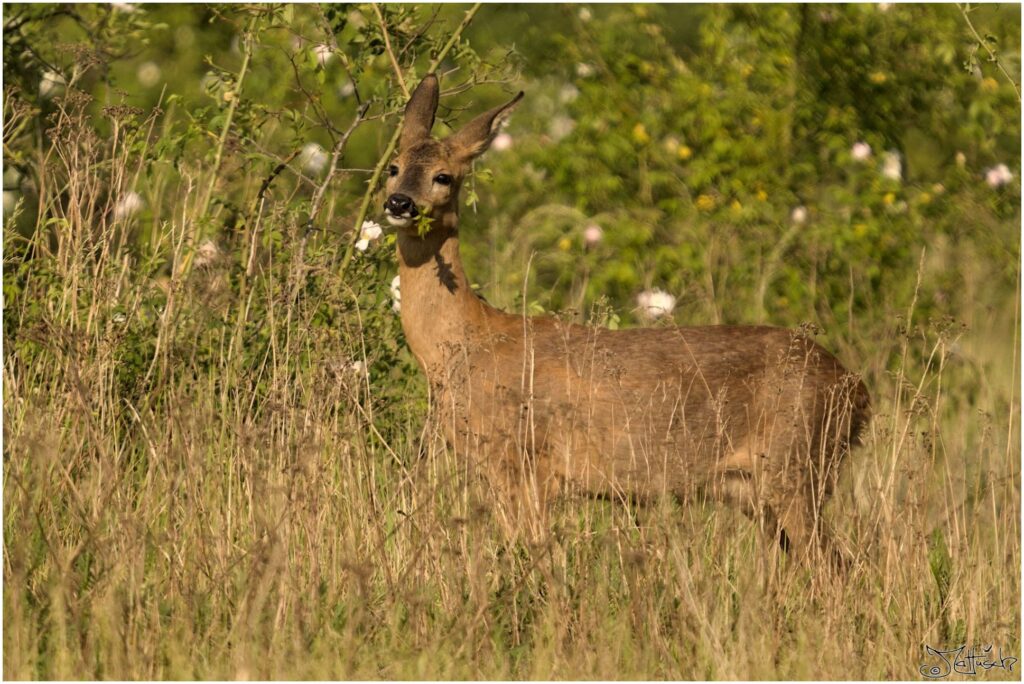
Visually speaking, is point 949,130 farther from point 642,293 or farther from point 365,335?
point 365,335

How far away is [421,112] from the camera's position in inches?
264

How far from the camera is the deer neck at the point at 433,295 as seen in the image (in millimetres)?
6387

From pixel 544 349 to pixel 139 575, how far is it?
2.36 m

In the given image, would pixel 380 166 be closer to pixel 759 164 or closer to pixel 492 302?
pixel 492 302

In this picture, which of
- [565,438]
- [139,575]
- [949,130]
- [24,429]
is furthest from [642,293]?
[139,575]

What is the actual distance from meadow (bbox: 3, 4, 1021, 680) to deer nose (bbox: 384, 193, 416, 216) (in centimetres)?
26

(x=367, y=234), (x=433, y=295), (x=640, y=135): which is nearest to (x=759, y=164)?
(x=640, y=135)

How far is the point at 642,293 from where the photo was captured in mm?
8922

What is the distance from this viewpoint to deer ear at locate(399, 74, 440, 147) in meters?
6.67

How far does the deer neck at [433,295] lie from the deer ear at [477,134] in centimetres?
32

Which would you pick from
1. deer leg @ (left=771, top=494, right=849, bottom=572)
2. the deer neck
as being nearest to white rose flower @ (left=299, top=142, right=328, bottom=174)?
the deer neck

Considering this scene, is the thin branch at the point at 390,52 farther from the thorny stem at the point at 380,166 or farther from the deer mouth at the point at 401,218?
the deer mouth at the point at 401,218

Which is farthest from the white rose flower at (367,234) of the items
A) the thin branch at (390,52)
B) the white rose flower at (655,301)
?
the white rose flower at (655,301)

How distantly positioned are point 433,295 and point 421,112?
85cm
